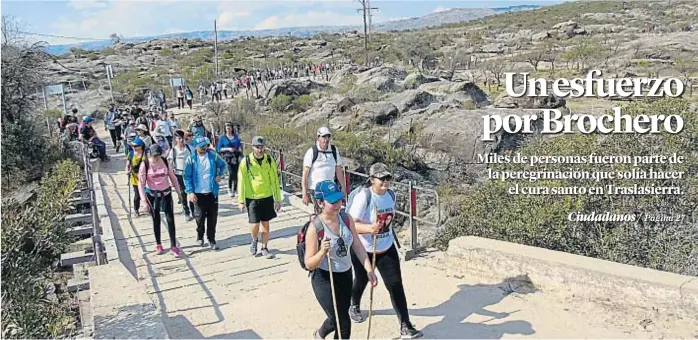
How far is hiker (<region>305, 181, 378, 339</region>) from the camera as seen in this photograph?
4.29m

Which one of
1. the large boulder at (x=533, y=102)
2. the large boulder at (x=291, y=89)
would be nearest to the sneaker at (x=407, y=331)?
the large boulder at (x=533, y=102)

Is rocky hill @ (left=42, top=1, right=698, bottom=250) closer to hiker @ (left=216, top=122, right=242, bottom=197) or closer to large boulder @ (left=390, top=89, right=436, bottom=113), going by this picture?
large boulder @ (left=390, top=89, right=436, bottom=113)

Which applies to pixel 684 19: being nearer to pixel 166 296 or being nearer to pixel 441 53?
pixel 441 53

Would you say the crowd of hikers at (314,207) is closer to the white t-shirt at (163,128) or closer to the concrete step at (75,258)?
the white t-shirt at (163,128)

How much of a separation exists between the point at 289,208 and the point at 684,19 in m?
61.8

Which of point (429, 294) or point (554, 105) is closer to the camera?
point (429, 294)

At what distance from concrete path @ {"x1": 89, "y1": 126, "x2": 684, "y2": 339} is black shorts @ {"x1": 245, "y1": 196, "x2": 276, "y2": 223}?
2.00 ft

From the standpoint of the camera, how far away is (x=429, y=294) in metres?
6.19

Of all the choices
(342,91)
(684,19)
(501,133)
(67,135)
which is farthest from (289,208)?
(684,19)

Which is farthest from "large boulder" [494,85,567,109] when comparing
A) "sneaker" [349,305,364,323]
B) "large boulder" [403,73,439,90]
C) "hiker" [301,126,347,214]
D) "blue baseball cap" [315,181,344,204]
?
"blue baseball cap" [315,181,344,204]

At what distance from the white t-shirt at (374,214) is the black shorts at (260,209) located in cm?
258

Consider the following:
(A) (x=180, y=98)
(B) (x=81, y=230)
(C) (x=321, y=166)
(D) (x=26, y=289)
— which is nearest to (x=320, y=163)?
(C) (x=321, y=166)

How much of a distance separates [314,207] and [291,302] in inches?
37.6

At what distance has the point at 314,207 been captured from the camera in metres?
6.11
